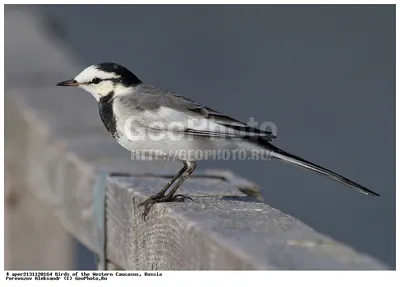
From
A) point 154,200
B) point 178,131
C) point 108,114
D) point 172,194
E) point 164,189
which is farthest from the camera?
point 108,114

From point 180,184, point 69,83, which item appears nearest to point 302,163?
point 180,184

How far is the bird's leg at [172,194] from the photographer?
3.57 metres

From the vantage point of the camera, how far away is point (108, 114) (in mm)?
4715

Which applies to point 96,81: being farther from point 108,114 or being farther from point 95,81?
point 108,114

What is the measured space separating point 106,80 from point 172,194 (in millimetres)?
1182

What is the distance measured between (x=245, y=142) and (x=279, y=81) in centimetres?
803

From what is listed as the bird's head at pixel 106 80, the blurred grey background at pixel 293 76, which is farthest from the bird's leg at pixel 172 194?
the blurred grey background at pixel 293 76

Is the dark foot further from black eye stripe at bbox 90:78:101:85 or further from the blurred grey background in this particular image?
the blurred grey background

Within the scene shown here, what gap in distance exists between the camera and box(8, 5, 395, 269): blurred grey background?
897cm

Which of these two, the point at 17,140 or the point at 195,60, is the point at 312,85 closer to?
the point at 195,60

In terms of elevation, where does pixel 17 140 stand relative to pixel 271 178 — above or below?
above

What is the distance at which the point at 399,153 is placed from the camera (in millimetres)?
5828

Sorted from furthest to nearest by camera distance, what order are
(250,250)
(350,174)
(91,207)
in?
1. (350,174)
2. (91,207)
3. (250,250)

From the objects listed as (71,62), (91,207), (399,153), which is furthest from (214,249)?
(71,62)
